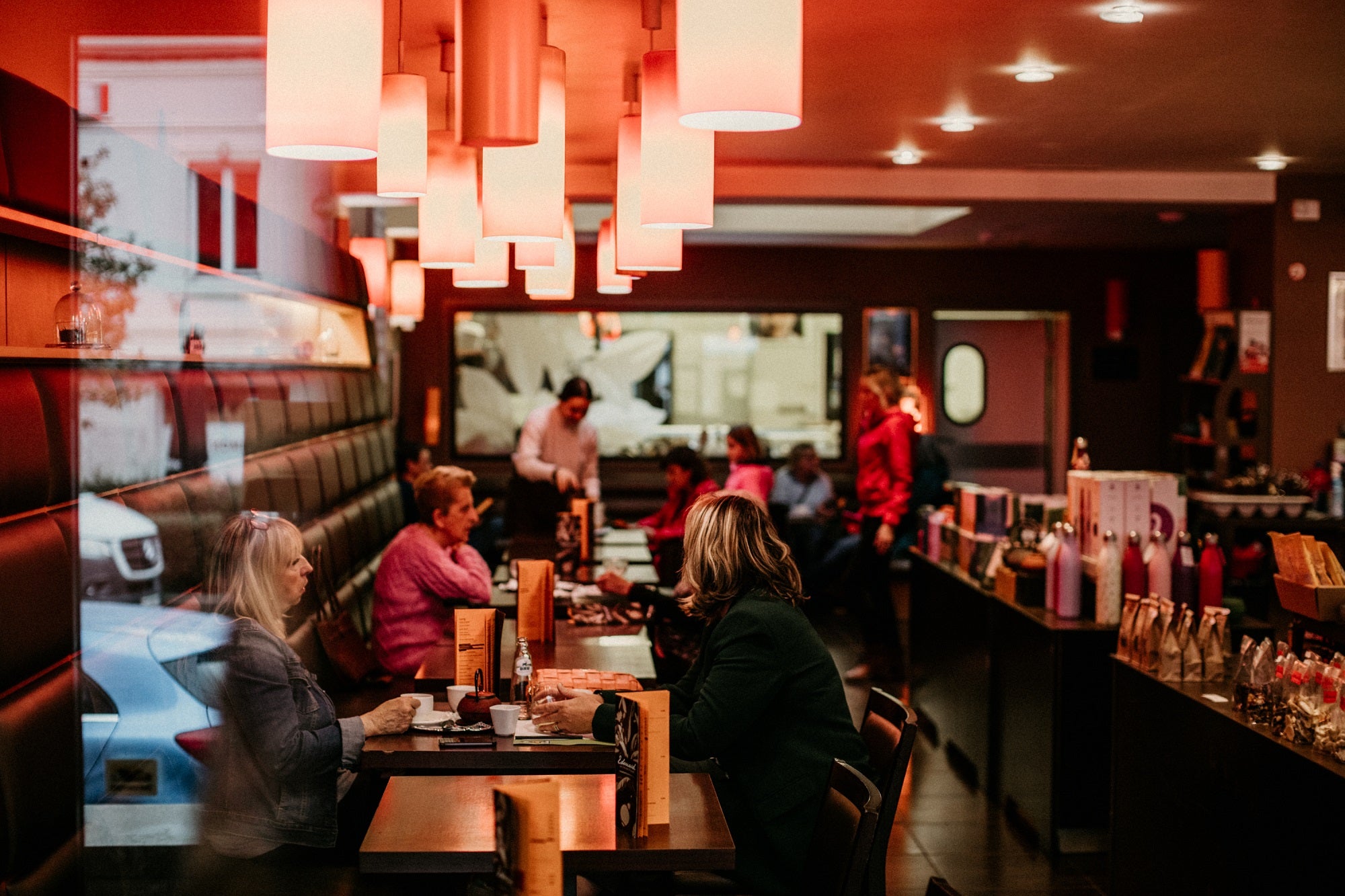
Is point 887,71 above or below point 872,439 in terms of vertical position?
above

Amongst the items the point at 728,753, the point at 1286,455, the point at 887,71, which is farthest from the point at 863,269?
the point at 728,753

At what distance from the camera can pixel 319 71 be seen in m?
2.05

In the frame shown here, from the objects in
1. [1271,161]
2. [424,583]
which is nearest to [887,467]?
[1271,161]

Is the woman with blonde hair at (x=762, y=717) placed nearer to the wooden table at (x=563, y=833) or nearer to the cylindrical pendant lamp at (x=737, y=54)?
the wooden table at (x=563, y=833)

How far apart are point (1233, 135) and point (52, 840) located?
6417mm

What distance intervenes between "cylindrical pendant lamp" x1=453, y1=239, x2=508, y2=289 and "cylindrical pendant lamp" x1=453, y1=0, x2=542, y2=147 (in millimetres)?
1959

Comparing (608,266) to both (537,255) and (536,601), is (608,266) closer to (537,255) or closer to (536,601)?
(537,255)

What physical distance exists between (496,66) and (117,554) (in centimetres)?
207

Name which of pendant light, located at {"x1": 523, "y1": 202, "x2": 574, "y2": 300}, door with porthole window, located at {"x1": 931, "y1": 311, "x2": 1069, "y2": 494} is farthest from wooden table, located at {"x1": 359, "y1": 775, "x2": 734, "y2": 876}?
door with porthole window, located at {"x1": 931, "y1": 311, "x2": 1069, "y2": 494}

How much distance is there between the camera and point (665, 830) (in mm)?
2377

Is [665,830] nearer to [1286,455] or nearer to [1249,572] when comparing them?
[1249,572]

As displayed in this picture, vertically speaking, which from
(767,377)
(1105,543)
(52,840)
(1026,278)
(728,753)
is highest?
(1026,278)

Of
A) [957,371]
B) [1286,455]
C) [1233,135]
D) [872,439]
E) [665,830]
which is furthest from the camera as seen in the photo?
[957,371]

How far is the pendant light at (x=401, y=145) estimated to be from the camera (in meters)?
3.00
